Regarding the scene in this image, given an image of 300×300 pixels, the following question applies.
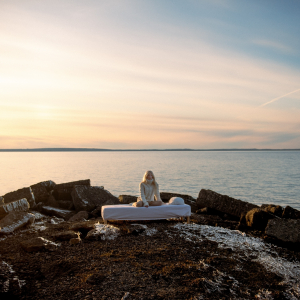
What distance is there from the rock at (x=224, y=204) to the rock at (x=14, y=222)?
6217 millimetres

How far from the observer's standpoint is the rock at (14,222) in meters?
7.77

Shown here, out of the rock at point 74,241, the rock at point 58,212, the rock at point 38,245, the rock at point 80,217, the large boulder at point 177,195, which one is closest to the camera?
the rock at point 38,245

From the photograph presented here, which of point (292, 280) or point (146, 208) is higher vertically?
point (146, 208)

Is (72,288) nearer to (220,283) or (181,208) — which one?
(220,283)

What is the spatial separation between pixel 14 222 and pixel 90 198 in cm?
417

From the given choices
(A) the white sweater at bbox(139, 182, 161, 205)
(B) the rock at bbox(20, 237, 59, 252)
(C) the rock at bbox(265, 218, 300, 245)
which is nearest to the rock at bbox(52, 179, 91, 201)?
(A) the white sweater at bbox(139, 182, 161, 205)

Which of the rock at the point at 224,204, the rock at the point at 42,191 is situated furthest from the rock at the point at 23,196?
the rock at the point at 224,204

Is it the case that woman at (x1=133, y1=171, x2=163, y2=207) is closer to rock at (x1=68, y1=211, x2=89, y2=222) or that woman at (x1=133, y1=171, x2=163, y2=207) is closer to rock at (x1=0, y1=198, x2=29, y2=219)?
rock at (x1=68, y1=211, x2=89, y2=222)

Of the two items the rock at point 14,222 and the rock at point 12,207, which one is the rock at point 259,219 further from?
the rock at point 12,207

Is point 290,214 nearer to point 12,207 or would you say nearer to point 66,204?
point 66,204

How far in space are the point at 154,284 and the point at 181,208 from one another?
4026mm

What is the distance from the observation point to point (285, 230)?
7.13 meters

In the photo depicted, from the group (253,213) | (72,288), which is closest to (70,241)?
(72,288)

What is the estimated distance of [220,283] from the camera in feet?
15.5
